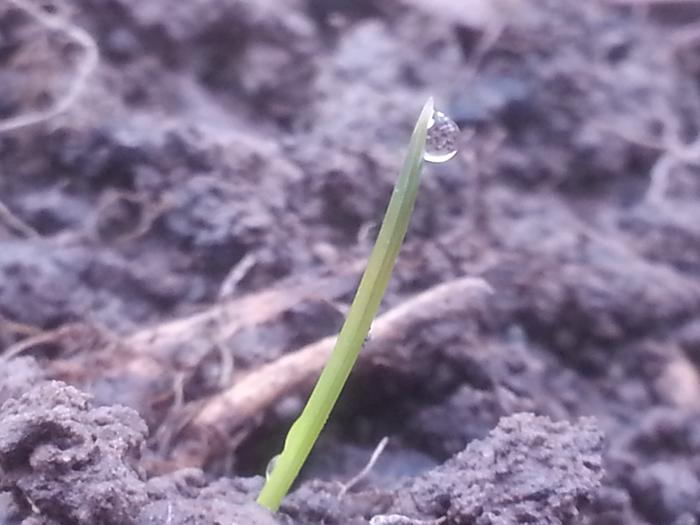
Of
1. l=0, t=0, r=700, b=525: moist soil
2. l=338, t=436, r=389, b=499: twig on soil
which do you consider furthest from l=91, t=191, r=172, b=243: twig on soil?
l=338, t=436, r=389, b=499: twig on soil

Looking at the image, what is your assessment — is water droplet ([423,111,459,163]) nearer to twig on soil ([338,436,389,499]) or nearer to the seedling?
the seedling

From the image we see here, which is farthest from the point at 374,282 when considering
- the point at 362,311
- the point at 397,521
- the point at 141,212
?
the point at 141,212

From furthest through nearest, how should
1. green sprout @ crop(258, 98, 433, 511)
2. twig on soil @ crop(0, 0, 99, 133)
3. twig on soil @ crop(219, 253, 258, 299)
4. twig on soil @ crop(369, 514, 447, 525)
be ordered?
1. twig on soil @ crop(0, 0, 99, 133)
2. twig on soil @ crop(219, 253, 258, 299)
3. twig on soil @ crop(369, 514, 447, 525)
4. green sprout @ crop(258, 98, 433, 511)

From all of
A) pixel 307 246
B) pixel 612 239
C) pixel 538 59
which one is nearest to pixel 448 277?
pixel 307 246

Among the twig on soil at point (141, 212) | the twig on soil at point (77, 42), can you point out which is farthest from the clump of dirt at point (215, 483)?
the twig on soil at point (77, 42)

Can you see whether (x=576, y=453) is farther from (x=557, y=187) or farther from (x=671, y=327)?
(x=557, y=187)
